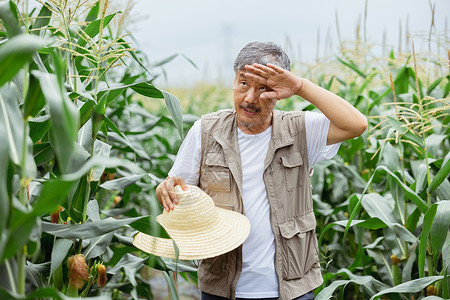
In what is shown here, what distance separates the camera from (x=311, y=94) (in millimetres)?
1810

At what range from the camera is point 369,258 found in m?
2.76

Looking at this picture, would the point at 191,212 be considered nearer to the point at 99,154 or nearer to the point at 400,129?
the point at 99,154

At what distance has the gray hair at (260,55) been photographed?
185 centimetres

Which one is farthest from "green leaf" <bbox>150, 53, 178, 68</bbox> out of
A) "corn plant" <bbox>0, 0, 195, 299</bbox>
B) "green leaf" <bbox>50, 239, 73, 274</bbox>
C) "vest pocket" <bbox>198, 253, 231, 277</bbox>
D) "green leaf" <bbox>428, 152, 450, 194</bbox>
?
"green leaf" <bbox>50, 239, 73, 274</bbox>

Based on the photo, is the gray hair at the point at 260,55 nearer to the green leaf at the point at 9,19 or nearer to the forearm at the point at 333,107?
the forearm at the point at 333,107

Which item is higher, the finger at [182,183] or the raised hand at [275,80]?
the raised hand at [275,80]

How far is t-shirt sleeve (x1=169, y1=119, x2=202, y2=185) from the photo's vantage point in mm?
1992

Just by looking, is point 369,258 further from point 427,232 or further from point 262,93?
point 262,93

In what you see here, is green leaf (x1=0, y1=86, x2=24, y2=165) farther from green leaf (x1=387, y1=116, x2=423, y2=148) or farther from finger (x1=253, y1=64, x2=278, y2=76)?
green leaf (x1=387, y1=116, x2=423, y2=148)

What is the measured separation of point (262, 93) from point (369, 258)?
4.47 ft

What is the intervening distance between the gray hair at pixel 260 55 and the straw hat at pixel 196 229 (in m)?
→ 0.48

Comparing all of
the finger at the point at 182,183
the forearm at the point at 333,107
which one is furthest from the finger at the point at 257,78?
the finger at the point at 182,183

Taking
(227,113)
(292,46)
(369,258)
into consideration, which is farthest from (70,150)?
(292,46)

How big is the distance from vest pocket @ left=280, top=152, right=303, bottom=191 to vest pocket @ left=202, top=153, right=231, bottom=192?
206 mm
